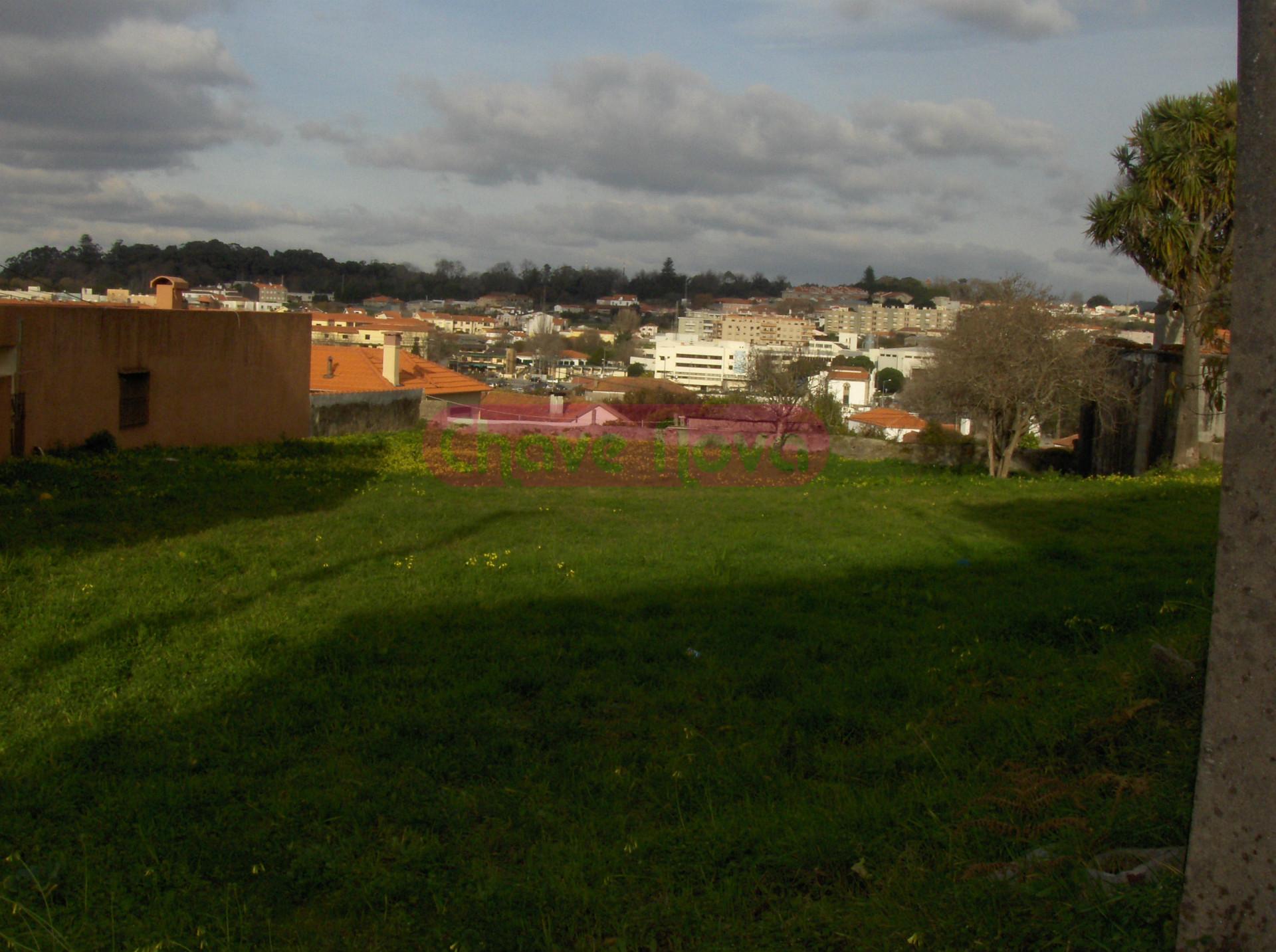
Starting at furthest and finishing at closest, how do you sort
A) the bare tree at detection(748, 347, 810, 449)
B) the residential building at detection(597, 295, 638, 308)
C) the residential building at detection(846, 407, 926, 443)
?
the residential building at detection(597, 295, 638, 308)
the residential building at detection(846, 407, 926, 443)
the bare tree at detection(748, 347, 810, 449)

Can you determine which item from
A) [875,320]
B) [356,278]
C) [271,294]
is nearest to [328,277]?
[356,278]

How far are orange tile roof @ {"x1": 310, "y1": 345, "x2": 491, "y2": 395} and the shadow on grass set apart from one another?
1128 centimetres

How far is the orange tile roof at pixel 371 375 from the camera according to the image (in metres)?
31.0

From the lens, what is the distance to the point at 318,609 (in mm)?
7484

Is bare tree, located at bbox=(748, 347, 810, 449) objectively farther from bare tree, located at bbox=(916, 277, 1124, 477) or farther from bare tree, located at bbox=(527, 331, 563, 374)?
bare tree, located at bbox=(527, 331, 563, 374)

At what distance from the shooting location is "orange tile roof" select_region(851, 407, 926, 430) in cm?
4003

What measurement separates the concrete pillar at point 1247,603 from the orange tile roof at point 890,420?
122 feet

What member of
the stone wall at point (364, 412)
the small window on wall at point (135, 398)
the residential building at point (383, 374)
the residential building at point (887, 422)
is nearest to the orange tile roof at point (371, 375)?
the residential building at point (383, 374)

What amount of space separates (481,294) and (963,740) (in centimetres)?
12834

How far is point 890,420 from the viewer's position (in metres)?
41.4

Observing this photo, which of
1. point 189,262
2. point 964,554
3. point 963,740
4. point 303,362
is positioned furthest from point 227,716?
point 189,262

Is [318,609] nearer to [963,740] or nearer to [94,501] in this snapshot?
[963,740]

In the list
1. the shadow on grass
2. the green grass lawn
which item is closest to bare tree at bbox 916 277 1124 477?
the green grass lawn

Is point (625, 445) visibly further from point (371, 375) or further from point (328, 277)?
point (328, 277)
